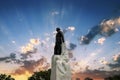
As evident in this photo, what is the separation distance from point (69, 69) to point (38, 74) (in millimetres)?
46285

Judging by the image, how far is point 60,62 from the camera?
25016 millimetres

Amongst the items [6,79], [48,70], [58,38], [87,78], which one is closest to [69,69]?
[58,38]

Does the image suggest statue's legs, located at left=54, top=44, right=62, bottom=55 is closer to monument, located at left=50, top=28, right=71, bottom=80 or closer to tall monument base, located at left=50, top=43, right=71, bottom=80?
monument, located at left=50, top=28, right=71, bottom=80

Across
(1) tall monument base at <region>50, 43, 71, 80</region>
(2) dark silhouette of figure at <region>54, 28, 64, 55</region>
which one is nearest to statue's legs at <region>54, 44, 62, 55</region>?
(2) dark silhouette of figure at <region>54, 28, 64, 55</region>

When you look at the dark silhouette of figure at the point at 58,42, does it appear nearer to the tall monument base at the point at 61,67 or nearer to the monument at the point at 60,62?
the monument at the point at 60,62

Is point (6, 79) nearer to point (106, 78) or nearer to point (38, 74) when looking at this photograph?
point (38, 74)

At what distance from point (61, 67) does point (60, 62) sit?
0.45m

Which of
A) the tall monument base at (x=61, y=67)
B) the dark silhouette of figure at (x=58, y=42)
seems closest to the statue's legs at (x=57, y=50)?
the dark silhouette of figure at (x=58, y=42)

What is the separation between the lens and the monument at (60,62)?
2488 cm

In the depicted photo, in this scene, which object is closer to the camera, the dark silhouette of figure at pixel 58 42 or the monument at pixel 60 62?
the monument at pixel 60 62

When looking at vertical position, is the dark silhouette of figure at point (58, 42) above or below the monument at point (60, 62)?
above

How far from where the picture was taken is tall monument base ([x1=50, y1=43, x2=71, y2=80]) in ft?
81.5

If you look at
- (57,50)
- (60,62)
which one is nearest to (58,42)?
(57,50)

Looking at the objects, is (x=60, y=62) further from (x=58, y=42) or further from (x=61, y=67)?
(x=58, y=42)
